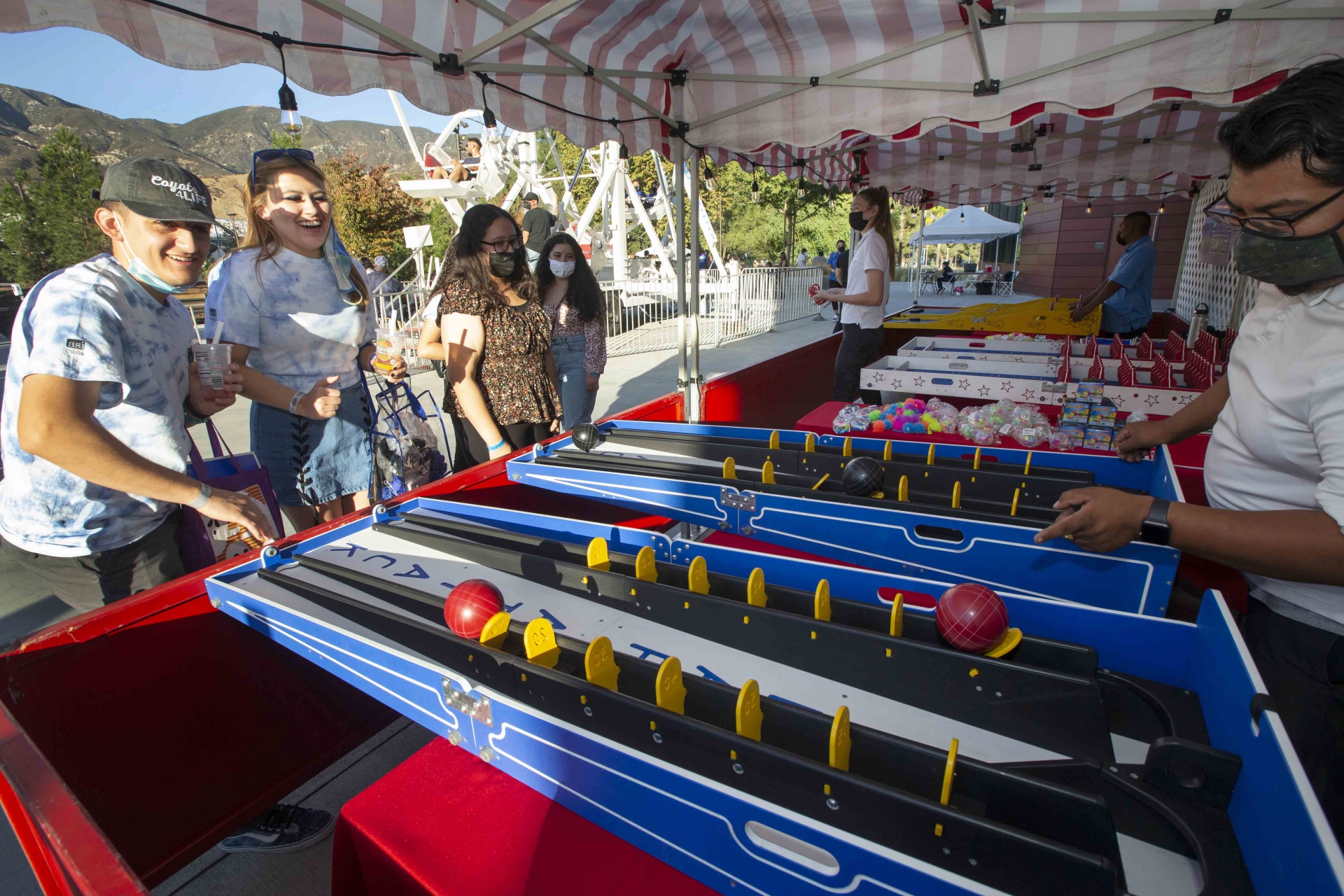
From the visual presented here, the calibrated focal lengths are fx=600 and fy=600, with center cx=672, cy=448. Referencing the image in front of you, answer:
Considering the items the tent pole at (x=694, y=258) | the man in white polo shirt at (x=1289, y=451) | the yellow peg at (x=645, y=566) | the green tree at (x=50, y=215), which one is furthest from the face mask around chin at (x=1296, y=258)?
the green tree at (x=50, y=215)

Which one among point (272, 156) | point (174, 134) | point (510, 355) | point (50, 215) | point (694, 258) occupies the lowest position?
point (510, 355)

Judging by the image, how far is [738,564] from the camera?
149 cm

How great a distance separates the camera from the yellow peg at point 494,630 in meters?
1.19

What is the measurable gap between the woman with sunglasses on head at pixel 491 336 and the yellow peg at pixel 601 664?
6.25 ft

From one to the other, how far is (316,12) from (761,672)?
291cm

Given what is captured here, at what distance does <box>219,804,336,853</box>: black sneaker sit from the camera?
1801 mm

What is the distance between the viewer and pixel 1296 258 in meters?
1.12

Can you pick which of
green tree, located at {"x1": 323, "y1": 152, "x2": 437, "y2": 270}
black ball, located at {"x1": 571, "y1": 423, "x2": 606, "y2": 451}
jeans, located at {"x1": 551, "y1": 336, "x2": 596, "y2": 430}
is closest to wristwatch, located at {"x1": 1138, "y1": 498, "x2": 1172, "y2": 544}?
black ball, located at {"x1": 571, "y1": 423, "x2": 606, "y2": 451}

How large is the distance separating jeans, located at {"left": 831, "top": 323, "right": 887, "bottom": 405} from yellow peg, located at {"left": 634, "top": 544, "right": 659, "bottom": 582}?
314 cm

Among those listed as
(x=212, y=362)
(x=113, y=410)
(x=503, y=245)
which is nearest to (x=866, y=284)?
(x=503, y=245)

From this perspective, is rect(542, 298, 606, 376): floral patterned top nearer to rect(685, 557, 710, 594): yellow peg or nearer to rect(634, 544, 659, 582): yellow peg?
rect(634, 544, 659, 582): yellow peg

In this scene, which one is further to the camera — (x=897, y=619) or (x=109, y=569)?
(x=109, y=569)

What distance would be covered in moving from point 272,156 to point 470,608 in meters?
1.85

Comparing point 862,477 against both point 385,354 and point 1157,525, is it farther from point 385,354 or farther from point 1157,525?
point 385,354
